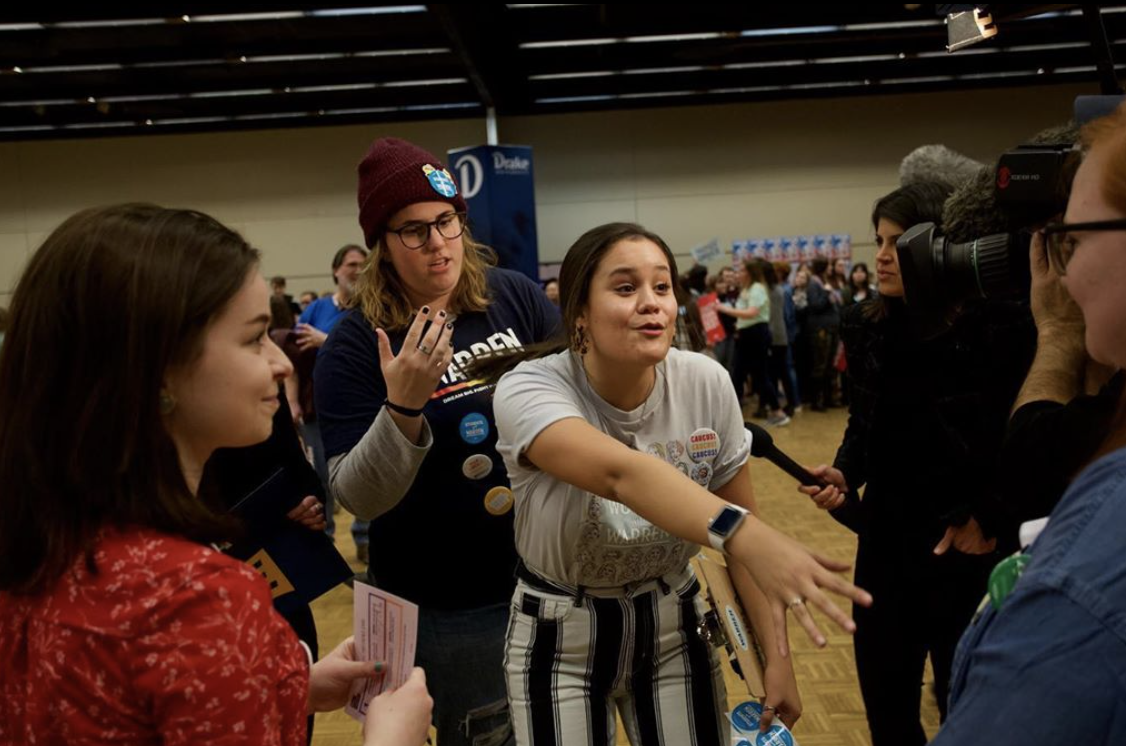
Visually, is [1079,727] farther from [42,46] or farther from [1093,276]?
[42,46]

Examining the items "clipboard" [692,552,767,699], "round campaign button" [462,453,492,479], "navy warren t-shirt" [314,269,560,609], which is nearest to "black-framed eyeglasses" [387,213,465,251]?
"navy warren t-shirt" [314,269,560,609]

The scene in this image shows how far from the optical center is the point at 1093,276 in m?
0.73

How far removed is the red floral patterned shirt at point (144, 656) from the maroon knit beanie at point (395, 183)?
3.97 feet

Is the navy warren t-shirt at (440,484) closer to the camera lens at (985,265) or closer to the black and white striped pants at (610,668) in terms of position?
the black and white striped pants at (610,668)

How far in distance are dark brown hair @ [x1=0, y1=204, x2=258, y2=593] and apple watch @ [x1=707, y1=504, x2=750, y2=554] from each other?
2.14 ft

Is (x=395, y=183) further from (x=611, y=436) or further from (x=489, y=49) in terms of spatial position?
(x=489, y=49)

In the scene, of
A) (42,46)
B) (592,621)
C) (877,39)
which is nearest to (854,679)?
(592,621)

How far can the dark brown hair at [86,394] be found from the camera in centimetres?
87

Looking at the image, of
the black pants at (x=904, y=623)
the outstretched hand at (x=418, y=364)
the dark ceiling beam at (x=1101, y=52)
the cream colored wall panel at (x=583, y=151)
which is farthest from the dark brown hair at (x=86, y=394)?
the cream colored wall panel at (x=583, y=151)

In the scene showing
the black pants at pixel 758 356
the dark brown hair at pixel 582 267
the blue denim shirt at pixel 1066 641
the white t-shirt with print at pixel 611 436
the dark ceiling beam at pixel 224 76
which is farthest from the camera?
the dark ceiling beam at pixel 224 76

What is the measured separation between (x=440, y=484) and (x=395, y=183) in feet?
2.17

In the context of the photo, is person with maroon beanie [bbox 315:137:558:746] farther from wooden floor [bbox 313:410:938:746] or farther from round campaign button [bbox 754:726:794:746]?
wooden floor [bbox 313:410:938:746]

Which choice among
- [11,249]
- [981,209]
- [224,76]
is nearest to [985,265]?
[981,209]

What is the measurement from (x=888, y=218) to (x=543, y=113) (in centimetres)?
1251
